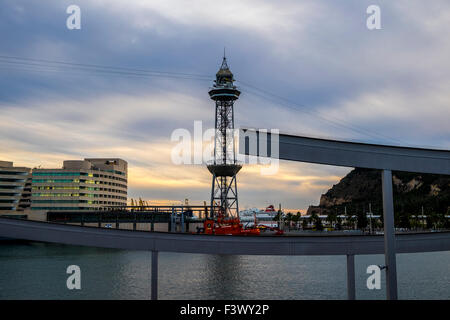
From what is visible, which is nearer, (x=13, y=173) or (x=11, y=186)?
(x=11, y=186)

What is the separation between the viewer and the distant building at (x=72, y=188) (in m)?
151

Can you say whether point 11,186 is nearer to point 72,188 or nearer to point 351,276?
point 72,188

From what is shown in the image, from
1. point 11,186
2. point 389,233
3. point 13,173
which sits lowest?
point 389,233

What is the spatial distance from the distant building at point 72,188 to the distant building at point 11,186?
446cm

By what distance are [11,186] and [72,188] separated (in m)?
21.6

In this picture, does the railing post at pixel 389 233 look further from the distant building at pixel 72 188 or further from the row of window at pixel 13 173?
the row of window at pixel 13 173

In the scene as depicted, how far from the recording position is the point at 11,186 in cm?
14550

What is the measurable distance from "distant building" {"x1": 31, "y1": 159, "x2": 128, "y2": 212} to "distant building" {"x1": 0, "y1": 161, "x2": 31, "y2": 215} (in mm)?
4464

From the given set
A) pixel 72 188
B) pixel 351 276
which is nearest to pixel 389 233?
pixel 351 276

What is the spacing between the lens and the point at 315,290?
3600cm

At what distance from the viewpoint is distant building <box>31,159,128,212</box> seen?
15088 centimetres

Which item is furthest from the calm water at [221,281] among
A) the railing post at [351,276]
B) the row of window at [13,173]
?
the row of window at [13,173]
